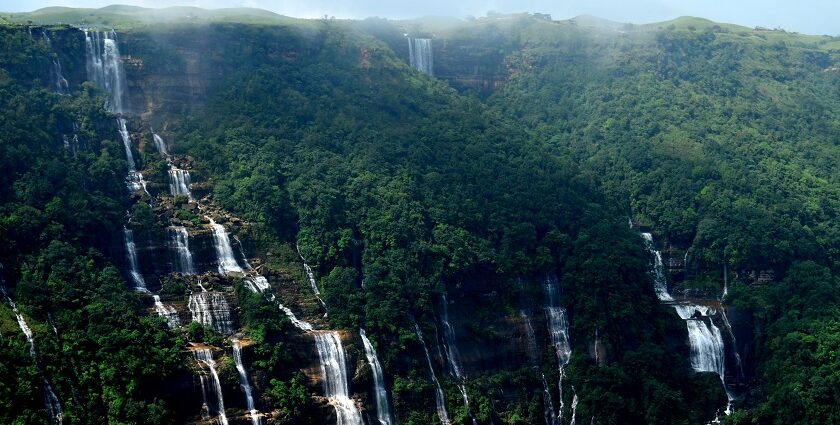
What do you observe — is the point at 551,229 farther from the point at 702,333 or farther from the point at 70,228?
the point at 70,228

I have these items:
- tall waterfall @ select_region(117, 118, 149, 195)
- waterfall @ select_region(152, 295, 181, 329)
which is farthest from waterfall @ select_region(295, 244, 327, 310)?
tall waterfall @ select_region(117, 118, 149, 195)

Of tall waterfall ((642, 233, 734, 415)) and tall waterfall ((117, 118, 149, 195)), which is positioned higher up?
tall waterfall ((117, 118, 149, 195))

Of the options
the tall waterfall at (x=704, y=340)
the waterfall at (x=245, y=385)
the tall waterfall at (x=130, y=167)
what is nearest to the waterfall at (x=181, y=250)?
the tall waterfall at (x=130, y=167)

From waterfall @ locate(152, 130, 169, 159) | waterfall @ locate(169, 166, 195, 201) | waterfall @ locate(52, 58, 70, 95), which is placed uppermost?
waterfall @ locate(52, 58, 70, 95)

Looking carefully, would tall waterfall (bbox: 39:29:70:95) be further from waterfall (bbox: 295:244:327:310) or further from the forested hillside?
waterfall (bbox: 295:244:327:310)

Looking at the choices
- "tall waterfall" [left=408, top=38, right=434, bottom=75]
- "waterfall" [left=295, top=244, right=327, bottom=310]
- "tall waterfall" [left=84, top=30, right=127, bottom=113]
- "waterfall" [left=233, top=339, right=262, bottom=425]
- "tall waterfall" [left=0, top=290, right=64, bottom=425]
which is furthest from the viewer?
"tall waterfall" [left=408, top=38, right=434, bottom=75]

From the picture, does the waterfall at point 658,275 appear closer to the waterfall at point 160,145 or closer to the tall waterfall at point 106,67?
the waterfall at point 160,145
